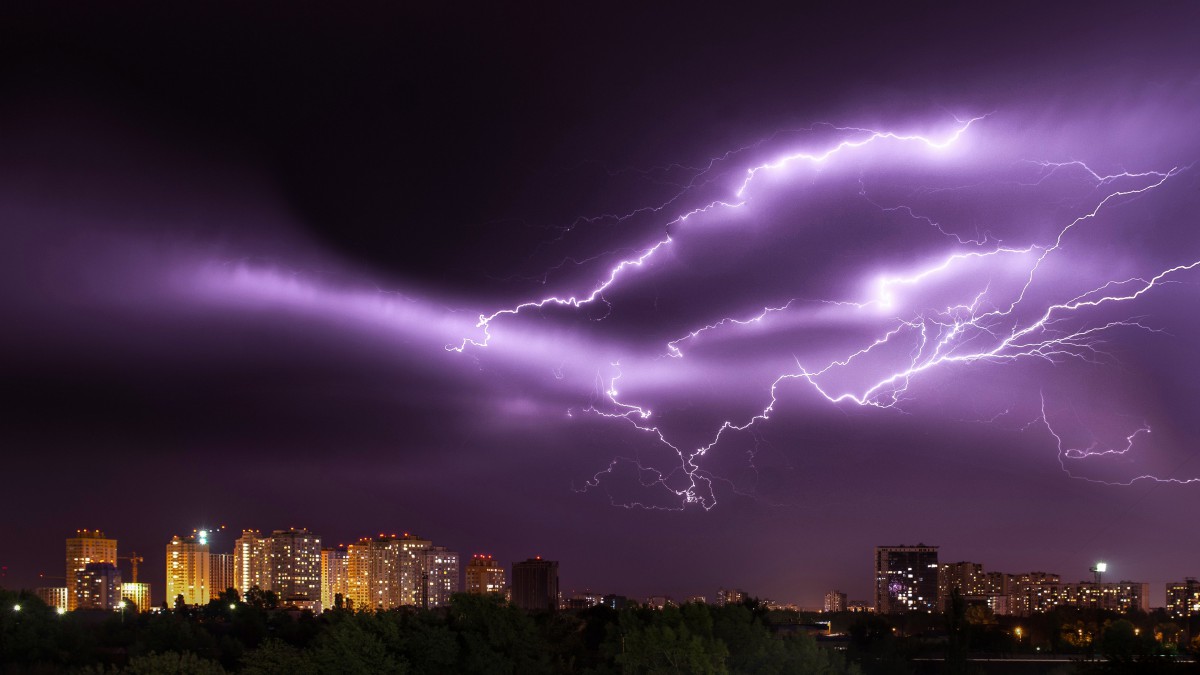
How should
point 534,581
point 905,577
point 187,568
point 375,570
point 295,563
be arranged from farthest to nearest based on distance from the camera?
point 295,563
point 187,568
point 375,570
point 905,577
point 534,581

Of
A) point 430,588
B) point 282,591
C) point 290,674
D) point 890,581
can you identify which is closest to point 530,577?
point 430,588

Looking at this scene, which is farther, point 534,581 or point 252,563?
point 252,563

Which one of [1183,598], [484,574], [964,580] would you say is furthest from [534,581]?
[1183,598]

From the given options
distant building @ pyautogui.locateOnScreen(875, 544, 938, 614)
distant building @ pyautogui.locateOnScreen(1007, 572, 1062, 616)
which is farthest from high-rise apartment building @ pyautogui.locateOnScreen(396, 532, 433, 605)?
distant building @ pyautogui.locateOnScreen(1007, 572, 1062, 616)

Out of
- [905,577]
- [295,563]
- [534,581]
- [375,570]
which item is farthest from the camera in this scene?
[295,563]

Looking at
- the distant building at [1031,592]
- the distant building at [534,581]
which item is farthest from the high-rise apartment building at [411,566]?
the distant building at [1031,592]

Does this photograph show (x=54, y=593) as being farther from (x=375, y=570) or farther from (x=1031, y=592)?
(x=1031, y=592)

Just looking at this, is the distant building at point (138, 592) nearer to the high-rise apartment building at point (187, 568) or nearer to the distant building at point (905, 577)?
the high-rise apartment building at point (187, 568)
